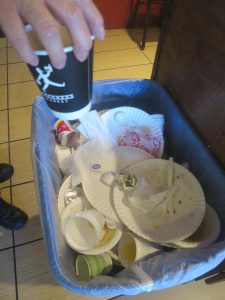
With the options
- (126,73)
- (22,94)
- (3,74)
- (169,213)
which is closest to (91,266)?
(169,213)

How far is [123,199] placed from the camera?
1.93 ft

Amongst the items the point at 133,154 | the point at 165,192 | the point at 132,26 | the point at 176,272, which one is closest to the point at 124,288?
the point at 176,272

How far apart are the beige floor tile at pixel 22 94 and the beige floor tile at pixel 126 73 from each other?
0.33 meters

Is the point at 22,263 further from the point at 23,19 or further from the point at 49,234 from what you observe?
the point at 23,19

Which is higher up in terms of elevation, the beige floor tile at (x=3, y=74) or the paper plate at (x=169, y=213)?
the paper plate at (x=169, y=213)

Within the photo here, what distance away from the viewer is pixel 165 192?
580 millimetres

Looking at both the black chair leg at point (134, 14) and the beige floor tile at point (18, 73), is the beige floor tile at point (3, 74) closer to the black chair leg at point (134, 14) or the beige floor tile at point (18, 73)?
the beige floor tile at point (18, 73)

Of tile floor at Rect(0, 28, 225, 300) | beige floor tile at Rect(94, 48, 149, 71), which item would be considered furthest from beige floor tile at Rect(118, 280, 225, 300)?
beige floor tile at Rect(94, 48, 149, 71)

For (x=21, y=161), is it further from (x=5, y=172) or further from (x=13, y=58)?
(x=13, y=58)

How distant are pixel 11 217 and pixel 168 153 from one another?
515 mm

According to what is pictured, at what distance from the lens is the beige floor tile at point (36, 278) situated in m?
0.68

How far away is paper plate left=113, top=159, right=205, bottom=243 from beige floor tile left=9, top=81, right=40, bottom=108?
77cm

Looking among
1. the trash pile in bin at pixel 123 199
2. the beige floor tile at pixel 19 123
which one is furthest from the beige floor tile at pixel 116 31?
the trash pile in bin at pixel 123 199

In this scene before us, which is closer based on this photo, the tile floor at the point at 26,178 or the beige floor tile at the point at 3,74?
the tile floor at the point at 26,178
